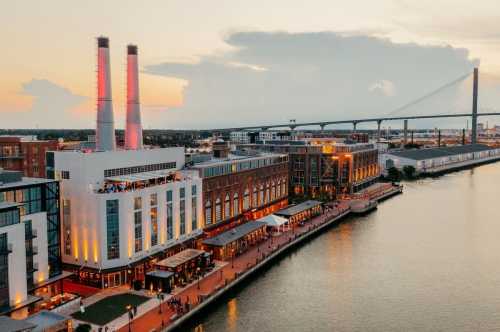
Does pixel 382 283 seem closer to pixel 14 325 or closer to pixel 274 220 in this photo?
pixel 274 220

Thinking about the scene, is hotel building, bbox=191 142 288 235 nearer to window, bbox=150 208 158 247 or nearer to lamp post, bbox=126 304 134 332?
window, bbox=150 208 158 247

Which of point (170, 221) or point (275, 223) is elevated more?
point (170, 221)

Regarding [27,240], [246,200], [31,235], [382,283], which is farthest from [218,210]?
[27,240]

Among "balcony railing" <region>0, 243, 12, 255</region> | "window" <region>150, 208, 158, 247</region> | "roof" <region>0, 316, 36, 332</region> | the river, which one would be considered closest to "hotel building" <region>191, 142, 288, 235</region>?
"window" <region>150, 208, 158, 247</region>

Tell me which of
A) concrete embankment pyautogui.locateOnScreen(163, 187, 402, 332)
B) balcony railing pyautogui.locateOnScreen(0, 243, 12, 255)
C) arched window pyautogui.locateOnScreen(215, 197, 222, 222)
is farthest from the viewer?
arched window pyautogui.locateOnScreen(215, 197, 222, 222)

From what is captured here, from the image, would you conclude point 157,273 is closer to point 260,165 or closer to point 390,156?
point 260,165

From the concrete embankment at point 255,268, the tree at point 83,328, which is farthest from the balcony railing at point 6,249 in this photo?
the concrete embankment at point 255,268

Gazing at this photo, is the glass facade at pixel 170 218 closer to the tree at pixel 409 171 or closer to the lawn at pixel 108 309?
the lawn at pixel 108 309
